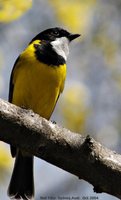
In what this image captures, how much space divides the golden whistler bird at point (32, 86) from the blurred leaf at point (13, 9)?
117 cm

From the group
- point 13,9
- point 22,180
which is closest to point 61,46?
point 22,180

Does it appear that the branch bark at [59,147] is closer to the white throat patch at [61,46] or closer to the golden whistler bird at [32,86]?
the golden whistler bird at [32,86]

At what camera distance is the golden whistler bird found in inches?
182

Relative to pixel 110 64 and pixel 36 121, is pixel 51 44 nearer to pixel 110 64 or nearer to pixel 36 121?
pixel 110 64

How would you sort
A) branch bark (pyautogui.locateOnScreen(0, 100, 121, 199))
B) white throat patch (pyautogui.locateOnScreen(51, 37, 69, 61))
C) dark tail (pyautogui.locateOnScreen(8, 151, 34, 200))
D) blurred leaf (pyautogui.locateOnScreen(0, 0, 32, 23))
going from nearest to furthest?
branch bark (pyautogui.locateOnScreen(0, 100, 121, 199)) → blurred leaf (pyautogui.locateOnScreen(0, 0, 32, 23)) → dark tail (pyautogui.locateOnScreen(8, 151, 34, 200)) → white throat patch (pyautogui.locateOnScreen(51, 37, 69, 61))

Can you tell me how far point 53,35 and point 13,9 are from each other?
189cm

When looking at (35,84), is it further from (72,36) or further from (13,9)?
(13,9)

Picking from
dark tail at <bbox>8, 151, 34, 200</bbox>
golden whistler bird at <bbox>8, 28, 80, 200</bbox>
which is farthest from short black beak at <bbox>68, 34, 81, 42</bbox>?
dark tail at <bbox>8, 151, 34, 200</bbox>

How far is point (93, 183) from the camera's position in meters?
2.67

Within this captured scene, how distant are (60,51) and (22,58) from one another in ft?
1.75

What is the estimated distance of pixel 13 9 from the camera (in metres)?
3.51

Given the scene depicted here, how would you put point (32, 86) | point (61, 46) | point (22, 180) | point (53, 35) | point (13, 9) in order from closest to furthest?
point (13, 9)
point (32, 86)
point (22, 180)
point (61, 46)
point (53, 35)

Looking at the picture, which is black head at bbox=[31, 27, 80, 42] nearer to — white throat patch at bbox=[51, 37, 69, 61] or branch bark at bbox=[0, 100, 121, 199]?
white throat patch at bbox=[51, 37, 69, 61]

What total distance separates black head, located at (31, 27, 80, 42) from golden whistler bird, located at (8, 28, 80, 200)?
0.26 m
